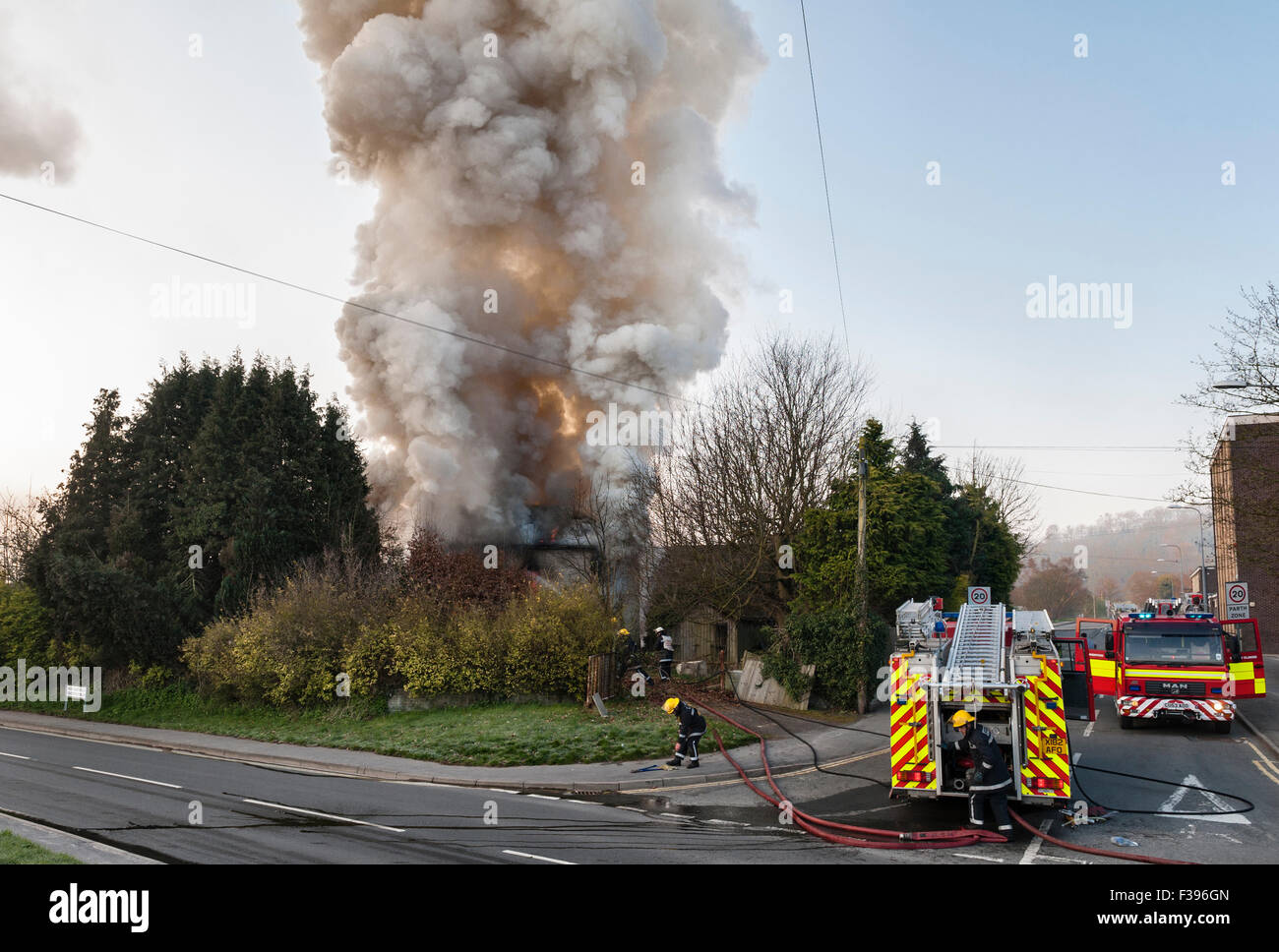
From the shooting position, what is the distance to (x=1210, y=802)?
11219 mm

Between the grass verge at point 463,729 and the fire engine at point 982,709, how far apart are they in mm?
5522

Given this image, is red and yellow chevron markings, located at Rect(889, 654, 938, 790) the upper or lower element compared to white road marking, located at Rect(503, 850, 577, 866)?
upper

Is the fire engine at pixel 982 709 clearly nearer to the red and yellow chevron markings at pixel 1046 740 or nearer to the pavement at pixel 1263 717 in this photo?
the red and yellow chevron markings at pixel 1046 740

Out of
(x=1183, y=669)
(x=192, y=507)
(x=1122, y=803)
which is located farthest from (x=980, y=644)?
(x=192, y=507)

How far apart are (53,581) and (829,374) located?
950 inches

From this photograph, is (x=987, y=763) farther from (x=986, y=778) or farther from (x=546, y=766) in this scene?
(x=546, y=766)

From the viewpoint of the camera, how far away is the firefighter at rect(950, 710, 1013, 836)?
31.0 feet

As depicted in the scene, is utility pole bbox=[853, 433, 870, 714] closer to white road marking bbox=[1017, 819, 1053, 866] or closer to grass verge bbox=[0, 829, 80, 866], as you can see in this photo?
white road marking bbox=[1017, 819, 1053, 866]

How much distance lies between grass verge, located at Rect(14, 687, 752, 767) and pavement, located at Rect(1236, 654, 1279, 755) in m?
9.77

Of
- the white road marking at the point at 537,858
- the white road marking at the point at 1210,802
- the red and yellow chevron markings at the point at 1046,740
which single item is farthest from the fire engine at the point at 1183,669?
the white road marking at the point at 537,858

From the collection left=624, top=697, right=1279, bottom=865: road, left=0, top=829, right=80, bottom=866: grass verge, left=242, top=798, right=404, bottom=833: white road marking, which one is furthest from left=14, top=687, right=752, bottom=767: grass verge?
left=0, top=829, right=80, bottom=866: grass verge
